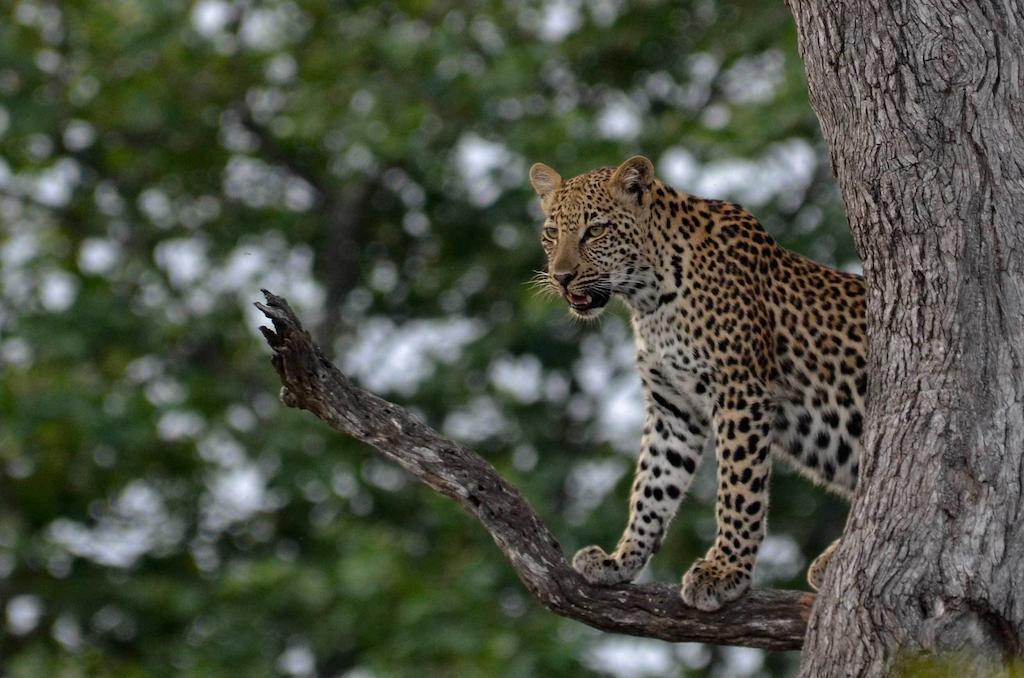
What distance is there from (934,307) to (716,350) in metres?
1.80

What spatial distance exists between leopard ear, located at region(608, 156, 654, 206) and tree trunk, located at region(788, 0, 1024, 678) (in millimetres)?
2093

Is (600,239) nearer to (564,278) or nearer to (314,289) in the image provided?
(564,278)

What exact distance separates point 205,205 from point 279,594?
5203mm

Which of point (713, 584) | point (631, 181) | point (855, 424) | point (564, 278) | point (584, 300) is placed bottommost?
point (713, 584)

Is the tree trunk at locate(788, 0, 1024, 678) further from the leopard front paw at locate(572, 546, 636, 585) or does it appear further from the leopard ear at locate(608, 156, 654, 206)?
the leopard ear at locate(608, 156, 654, 206)

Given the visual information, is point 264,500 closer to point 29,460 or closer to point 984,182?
point 29,460

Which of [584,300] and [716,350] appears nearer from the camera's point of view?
[716,350]

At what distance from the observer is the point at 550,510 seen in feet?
51.9

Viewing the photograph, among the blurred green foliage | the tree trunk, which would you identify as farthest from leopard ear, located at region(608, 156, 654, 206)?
the blurred green foliage

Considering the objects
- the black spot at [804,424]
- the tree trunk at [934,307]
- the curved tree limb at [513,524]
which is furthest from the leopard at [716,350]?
the tree trunk at [934,307]

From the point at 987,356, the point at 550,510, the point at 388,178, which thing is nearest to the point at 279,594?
the point at 550,510

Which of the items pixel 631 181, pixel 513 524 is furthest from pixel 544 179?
pixel 513 524

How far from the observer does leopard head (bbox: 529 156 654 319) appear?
8617 mm

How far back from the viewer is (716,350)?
8336mm
